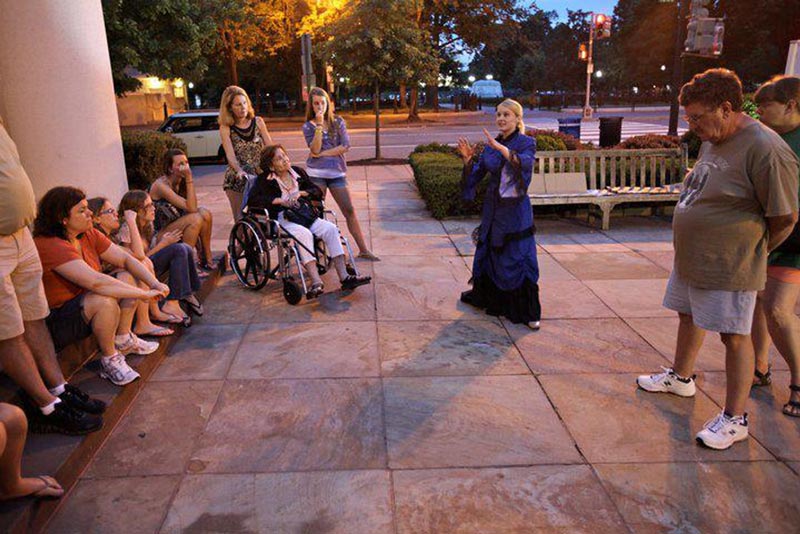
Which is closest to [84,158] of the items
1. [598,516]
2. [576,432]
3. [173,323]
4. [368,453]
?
[173,323]

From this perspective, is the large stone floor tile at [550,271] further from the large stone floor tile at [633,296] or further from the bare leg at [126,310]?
the bare leg at [126,310]

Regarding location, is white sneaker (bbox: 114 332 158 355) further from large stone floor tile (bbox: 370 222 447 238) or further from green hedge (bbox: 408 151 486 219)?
green hedge (bbox: 408 151 486 219)

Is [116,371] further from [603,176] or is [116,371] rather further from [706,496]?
[603,176]

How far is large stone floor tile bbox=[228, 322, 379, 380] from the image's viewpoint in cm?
445

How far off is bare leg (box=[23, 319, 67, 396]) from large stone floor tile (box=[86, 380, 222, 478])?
1.52 ft

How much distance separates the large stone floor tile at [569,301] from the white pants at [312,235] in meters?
1.97

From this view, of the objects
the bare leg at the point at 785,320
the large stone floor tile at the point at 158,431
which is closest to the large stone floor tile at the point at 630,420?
the bare leg at the point at 785,320

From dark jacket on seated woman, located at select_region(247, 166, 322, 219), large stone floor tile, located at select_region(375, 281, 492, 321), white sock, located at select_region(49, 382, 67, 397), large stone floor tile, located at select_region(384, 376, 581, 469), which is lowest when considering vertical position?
large stone floor tile, located at select_region(384, 376, 581, 469)

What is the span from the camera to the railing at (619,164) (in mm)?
9250

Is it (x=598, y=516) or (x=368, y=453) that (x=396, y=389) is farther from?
(x=598, y=516)

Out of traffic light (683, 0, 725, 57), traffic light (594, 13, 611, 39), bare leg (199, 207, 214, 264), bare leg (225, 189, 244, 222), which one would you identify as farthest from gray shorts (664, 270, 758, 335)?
traffic light (594, 13, 611, 39)

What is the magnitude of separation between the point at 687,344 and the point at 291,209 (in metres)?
3.60

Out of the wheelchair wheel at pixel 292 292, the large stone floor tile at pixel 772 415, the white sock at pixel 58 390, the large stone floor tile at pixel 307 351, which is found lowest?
the large stone floor tile at pixel 772 415

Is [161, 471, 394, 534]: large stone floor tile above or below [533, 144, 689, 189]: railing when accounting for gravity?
below
